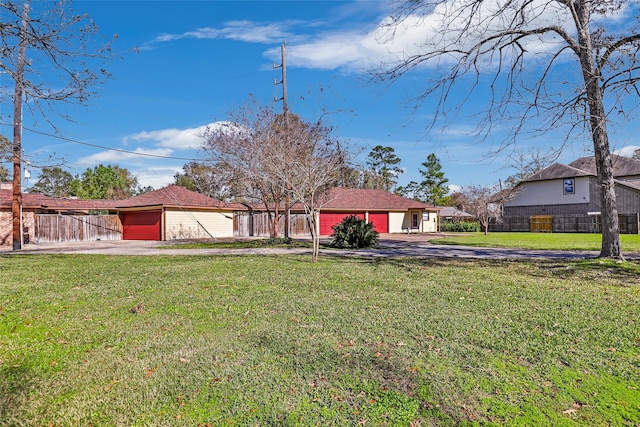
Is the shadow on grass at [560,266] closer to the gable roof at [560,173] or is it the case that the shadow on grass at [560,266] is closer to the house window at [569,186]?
the gable roof at [560,173]

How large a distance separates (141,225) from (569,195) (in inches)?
1404

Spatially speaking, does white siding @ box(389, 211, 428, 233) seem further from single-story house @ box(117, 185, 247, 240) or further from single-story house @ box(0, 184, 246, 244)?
single-story house @ box(117, 185, 247, 240)

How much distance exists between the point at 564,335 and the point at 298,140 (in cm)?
1671

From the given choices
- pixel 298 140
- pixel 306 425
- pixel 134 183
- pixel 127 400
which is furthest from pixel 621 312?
pixel 134 183

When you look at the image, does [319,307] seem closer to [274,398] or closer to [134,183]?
[274,398]

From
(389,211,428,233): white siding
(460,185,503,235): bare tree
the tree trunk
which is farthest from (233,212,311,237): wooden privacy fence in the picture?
the tree trunk

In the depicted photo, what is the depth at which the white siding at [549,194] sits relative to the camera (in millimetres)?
33812

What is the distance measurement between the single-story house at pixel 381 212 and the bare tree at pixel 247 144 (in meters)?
10.7

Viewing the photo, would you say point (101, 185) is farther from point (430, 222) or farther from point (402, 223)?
point (430, 222)

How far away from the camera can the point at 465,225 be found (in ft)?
132

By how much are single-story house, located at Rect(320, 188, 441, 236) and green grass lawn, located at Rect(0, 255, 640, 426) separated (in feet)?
82.0

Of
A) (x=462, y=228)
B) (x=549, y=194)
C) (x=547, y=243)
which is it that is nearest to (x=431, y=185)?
(x=462, y=228)

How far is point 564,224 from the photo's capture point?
1350 inches

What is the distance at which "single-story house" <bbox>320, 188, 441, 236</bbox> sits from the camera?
1280 inches
